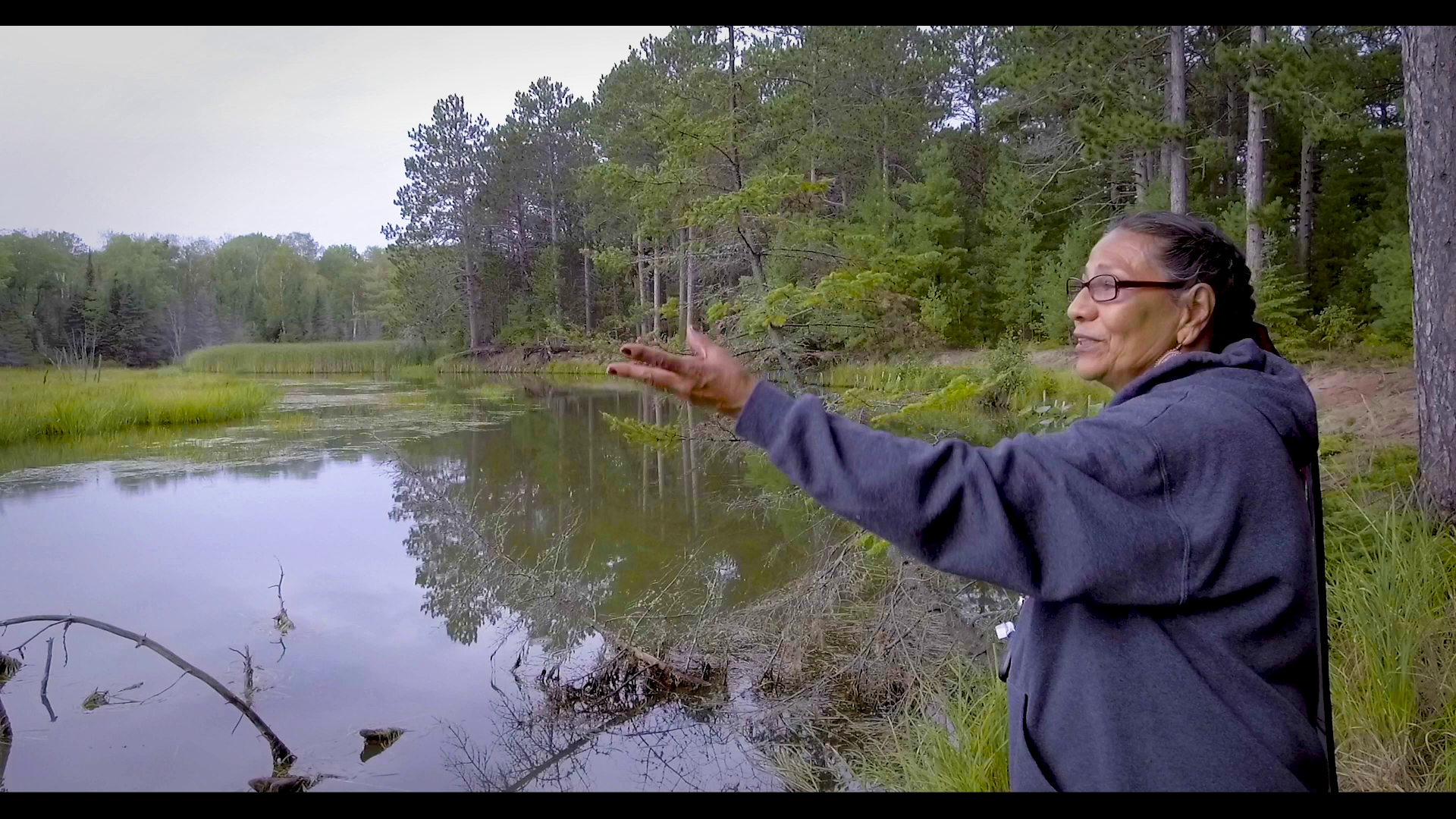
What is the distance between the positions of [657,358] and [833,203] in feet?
9.21

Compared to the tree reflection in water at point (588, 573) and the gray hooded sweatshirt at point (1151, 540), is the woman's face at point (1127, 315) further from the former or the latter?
the tree reflection in water at point (588, 573)

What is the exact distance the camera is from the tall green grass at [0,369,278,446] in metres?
2.82

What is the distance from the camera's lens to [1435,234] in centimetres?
187

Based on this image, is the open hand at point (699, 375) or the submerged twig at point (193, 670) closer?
the open hand at point (699, 375)

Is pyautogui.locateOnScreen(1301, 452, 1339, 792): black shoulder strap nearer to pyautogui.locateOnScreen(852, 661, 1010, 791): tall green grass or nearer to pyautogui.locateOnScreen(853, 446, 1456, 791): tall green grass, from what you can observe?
pyautogui.locateOnScreen(852, 661, 1010, 791): tall green grass

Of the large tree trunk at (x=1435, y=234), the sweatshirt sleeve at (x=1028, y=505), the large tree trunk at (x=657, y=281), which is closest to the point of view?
the sweatshirt sleeve at (x=1028, y=505)

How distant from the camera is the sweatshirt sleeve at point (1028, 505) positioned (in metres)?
0.48

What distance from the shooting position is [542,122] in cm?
362

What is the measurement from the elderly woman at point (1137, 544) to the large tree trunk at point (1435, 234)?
68.9 inches

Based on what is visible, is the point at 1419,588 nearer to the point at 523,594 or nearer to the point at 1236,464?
the point at 1236,464

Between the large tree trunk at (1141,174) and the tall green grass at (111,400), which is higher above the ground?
the large tree trunk at (1141,174)

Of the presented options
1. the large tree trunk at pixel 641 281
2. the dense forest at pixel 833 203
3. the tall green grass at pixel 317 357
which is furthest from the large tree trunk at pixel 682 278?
the tall green grass at pixel 317 357

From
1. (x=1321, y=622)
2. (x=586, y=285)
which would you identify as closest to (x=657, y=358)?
(x=1321, y=622)

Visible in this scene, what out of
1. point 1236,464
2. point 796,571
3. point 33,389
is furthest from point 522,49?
point 33,389
